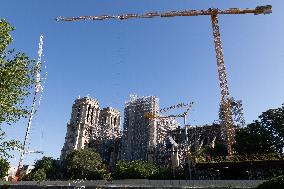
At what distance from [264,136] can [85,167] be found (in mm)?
48954

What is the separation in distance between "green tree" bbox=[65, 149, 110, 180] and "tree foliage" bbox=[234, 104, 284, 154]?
37.7 meters

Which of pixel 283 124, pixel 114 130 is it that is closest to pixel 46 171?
pixel 114 130

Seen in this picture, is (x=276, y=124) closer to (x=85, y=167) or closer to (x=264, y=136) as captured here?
(x=264, y=136)

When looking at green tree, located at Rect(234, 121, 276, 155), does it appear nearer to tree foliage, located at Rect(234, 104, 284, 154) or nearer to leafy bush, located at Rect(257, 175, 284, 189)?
tree foliage, located at Rect(234, 104, 284, 154)

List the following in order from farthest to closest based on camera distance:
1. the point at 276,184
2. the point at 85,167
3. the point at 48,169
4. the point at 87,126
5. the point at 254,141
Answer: the point at 87,126 → the point at 48,169 → the point at 85,167 → the point at 254,141 → the point at 276,184

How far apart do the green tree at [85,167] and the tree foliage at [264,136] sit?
37.7m

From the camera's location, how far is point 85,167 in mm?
92562

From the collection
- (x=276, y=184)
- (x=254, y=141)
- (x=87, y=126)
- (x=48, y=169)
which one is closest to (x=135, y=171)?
(x=254, y=141)

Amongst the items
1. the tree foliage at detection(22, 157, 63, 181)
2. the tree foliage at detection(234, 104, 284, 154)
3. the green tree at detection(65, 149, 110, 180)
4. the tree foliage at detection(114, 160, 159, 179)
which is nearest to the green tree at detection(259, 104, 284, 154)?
the tree foliage at detection(234, 104, 284, 154)

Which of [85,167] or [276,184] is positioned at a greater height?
[85,167]

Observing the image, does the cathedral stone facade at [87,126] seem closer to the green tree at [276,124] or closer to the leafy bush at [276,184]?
the green tree at [276,124]

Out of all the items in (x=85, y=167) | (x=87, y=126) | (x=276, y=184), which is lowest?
(x=276, y=184)

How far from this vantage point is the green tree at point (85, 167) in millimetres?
90250

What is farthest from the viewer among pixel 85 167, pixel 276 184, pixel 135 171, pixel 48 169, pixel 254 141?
pixel 48 169
